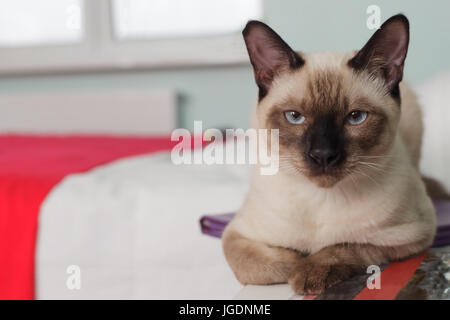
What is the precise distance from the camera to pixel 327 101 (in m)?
0.63

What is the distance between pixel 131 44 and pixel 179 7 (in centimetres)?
40

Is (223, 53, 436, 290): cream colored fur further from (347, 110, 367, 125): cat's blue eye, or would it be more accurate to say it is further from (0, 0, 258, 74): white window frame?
(0, 0, 258, 74): white window frame

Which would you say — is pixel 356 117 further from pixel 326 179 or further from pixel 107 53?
pixel 107 53

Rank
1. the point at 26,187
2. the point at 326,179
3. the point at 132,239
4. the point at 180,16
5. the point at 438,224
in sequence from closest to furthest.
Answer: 1. the point at 326,179
2. the point at 438,224
3. the point at 132,239
4. the point at 26,187
5. the point at 180,16

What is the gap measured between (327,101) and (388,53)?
0.09 m

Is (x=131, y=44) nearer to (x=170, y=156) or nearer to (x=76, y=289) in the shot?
(x=170, y=156)

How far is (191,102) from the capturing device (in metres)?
3.14

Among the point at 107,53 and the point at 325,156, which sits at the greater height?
the point at 107,53

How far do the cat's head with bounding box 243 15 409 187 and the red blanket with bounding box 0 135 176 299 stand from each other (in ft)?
2.61

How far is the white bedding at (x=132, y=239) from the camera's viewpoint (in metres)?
1.13

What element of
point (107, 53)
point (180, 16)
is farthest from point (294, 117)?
point (107, 53)

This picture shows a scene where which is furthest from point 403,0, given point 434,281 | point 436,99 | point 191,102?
point 191,102

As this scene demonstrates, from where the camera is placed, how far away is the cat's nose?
1.98 ft
